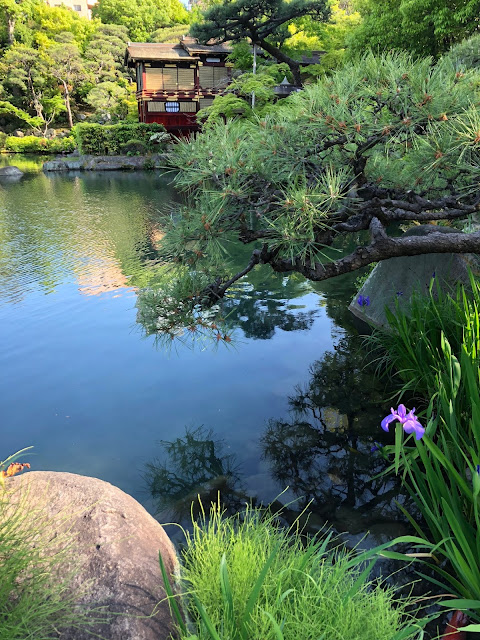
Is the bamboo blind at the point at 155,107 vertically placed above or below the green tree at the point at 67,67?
below

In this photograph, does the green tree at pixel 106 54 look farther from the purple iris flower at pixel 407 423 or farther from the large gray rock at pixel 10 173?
the purple iris flower at pixel 407 423

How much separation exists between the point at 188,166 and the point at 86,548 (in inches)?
75.9

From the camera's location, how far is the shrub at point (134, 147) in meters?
23.2

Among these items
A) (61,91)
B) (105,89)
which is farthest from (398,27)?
(61,91)

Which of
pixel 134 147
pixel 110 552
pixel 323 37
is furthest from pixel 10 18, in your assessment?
pixel 110 552

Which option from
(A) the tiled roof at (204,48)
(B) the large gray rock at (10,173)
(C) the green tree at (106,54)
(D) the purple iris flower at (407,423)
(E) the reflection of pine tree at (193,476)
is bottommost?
(E) the reflection of pine tree at (193,476)

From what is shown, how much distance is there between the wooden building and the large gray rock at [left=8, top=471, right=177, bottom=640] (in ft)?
81.6

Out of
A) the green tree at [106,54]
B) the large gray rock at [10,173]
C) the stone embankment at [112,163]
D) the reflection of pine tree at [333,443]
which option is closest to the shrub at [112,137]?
the stone embankment at [112,163]

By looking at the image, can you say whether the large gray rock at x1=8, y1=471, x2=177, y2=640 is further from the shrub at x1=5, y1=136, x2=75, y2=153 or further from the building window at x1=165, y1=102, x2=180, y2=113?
the shrub at x1=5, y1=136, x2=75, y2=153

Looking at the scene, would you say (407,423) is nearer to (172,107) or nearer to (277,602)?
(277,602)

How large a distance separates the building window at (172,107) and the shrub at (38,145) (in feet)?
19.2

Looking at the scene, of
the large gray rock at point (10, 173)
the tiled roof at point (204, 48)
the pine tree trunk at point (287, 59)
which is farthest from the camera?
the tiled roof at point (204, 48)

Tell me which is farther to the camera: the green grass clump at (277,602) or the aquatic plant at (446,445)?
the aquatic plant at (446,445)

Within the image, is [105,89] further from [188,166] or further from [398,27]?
[188,166]
